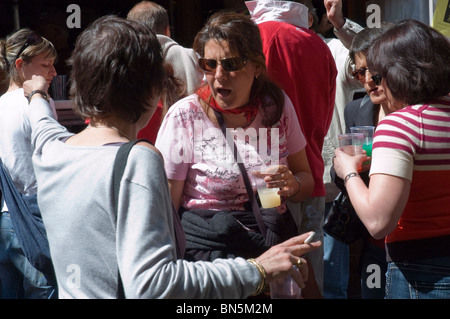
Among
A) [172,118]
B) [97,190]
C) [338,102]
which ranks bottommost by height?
[338,102]

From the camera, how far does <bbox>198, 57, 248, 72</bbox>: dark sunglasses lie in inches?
106

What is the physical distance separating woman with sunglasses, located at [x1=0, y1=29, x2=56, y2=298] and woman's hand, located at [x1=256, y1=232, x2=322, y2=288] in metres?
1.57

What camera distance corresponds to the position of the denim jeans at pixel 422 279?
2139 millimetres

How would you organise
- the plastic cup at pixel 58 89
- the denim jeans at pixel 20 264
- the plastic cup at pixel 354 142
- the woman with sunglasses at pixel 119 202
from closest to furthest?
the woman with sunglasses at pixel 119 202, the plastic cup at pixel 354 142, the denim jeans at pixel 20 264, the plastic cup at pixel 58 89

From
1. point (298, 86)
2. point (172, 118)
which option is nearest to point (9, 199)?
point (172, 118)

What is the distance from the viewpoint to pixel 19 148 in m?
3.23

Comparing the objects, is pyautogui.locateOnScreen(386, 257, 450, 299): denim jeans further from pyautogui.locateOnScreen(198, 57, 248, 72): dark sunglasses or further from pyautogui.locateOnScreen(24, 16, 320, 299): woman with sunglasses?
pyautogui.locateOnScreen(198, 57, 248, 72): dark sunglasses

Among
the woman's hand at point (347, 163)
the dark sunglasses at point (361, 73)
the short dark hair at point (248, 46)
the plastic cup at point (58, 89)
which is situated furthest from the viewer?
the plastic cup at point (58, 89)

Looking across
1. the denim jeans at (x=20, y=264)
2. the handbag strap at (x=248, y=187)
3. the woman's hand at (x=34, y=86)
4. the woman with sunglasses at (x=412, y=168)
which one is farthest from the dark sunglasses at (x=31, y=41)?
the woman with sunglasses at (x=412, y=168)

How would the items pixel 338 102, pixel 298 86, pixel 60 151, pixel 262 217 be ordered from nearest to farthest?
pixel 60 151 → pixel 262 217 → pixel 298 86 → pixel 338 102

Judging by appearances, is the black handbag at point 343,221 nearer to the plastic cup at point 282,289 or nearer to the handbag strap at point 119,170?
the plastic cup at point 282,289

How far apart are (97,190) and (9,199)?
1.64m

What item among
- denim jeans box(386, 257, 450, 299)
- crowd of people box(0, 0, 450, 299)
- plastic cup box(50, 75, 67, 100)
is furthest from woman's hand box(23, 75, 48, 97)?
plastic cup box(50, 75, 67, 100)
